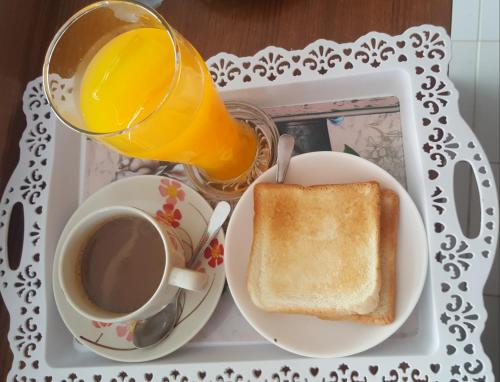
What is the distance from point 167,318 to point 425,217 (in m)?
0.44

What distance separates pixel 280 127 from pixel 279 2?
0.24 m

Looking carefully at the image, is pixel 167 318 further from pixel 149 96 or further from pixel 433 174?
pixel 433 174

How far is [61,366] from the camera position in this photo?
2.65 feet

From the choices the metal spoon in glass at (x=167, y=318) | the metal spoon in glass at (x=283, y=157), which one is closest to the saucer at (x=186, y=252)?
the metal spoon in glass at (x=167, y=318)

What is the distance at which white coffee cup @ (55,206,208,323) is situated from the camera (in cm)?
Result: 72

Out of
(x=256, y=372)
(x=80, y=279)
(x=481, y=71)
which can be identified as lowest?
(x=256, y=372)

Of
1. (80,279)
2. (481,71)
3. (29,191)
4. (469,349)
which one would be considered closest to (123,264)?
(80,279)

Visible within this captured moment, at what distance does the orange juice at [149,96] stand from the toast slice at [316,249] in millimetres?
164

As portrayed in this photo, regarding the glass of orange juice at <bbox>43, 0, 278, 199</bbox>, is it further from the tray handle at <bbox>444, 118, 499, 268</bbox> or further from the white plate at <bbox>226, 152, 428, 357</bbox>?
the tray handle at <bbox>444, 118, 499, 268</bbox>

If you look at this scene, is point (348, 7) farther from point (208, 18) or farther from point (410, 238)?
point (410, 238)

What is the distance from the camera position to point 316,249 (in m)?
0.76

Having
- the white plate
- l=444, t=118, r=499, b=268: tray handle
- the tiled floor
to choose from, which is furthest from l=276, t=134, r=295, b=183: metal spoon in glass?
the tiled floor

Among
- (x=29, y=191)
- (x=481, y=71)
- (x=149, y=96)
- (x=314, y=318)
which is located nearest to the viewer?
(x=149, y=96)

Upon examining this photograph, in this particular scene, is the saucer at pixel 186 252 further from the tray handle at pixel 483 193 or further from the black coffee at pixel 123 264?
the tray handle at pixel 483 193
